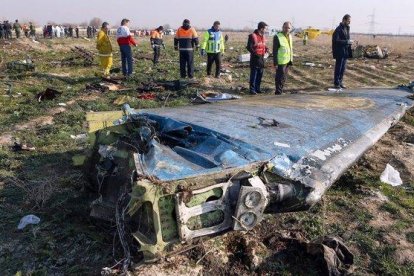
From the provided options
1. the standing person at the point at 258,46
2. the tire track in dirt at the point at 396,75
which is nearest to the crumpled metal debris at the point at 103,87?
the standing person at the point at 258,46

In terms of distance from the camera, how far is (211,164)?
3.01m

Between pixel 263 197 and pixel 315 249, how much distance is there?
28.2 inches

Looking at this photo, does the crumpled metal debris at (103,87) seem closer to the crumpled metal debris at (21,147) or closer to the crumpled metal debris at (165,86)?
the crumpled metal debris at (165,86)

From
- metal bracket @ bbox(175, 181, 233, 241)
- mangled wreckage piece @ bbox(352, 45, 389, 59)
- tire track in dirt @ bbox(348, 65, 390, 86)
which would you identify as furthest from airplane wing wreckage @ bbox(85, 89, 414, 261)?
mangled wreckage piece @ bbox(352, 45, 389, 59)

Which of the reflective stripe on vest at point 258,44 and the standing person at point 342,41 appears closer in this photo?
the reflective stripe on vest at point 258,44

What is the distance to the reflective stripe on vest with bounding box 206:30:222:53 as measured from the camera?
10.7 metres

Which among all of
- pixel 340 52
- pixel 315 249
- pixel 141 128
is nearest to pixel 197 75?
pixel 340 52

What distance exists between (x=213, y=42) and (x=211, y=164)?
26.7 ft

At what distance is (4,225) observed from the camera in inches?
148

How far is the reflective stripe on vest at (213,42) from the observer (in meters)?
10.7

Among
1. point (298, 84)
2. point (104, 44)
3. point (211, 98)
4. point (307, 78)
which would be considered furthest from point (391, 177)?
point (104, 44)

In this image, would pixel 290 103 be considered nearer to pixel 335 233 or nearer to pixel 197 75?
pixel 335 233

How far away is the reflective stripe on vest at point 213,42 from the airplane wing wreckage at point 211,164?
595 centimetres

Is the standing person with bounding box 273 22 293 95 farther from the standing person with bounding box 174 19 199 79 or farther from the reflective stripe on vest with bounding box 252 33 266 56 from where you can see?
the standing person with bounding box 174 19 199 79
